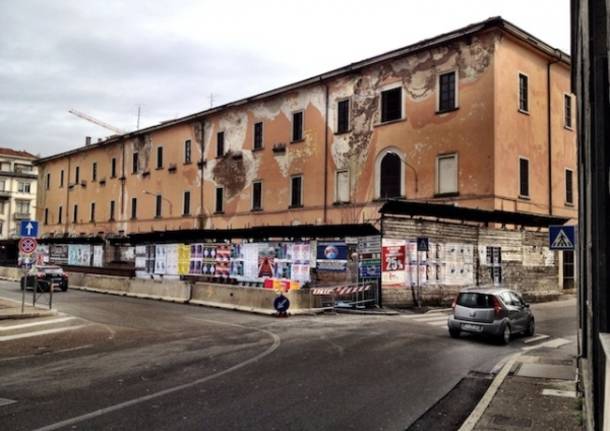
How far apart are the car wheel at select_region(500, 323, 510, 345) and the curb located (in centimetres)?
280

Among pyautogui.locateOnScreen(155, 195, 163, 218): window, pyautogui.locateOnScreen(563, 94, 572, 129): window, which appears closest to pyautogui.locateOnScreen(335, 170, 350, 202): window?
pyautogui.locateOnScreen(563, 94, 572, 129): window

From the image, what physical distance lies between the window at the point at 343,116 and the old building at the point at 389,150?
0.09 meters

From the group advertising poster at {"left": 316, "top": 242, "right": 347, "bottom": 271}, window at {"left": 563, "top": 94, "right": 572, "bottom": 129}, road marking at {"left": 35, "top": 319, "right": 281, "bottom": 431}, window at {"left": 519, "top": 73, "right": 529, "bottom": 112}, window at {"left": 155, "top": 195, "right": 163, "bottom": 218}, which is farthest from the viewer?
window at {"left": 155, "top": 195, "right": 163, "bottom": 218}

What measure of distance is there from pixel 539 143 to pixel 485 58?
21.2 ft

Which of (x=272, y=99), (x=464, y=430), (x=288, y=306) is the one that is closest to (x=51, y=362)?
(x=464, y=430)

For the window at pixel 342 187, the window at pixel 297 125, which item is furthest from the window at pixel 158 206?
the window at pixel 342 187

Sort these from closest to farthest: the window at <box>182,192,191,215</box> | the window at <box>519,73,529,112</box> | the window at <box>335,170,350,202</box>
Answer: the window at <box>519,73,529,112</box>
the window at <box>335,170,350,202</box>
the window at <box>182,192,191,215</box>

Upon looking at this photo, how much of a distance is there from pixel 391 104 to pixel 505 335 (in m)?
21.5

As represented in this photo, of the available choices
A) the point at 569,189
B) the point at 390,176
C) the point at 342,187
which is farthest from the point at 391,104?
the point at 569,189

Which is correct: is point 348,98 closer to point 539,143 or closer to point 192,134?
point 539,143

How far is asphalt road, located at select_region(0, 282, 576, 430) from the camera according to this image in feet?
24.8

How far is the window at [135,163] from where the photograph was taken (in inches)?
2174

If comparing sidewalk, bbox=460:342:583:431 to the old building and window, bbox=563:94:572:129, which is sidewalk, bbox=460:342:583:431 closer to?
the old building

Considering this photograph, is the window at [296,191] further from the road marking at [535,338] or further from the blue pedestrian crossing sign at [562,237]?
the blue pedestrian crossing sign at [562,237]
